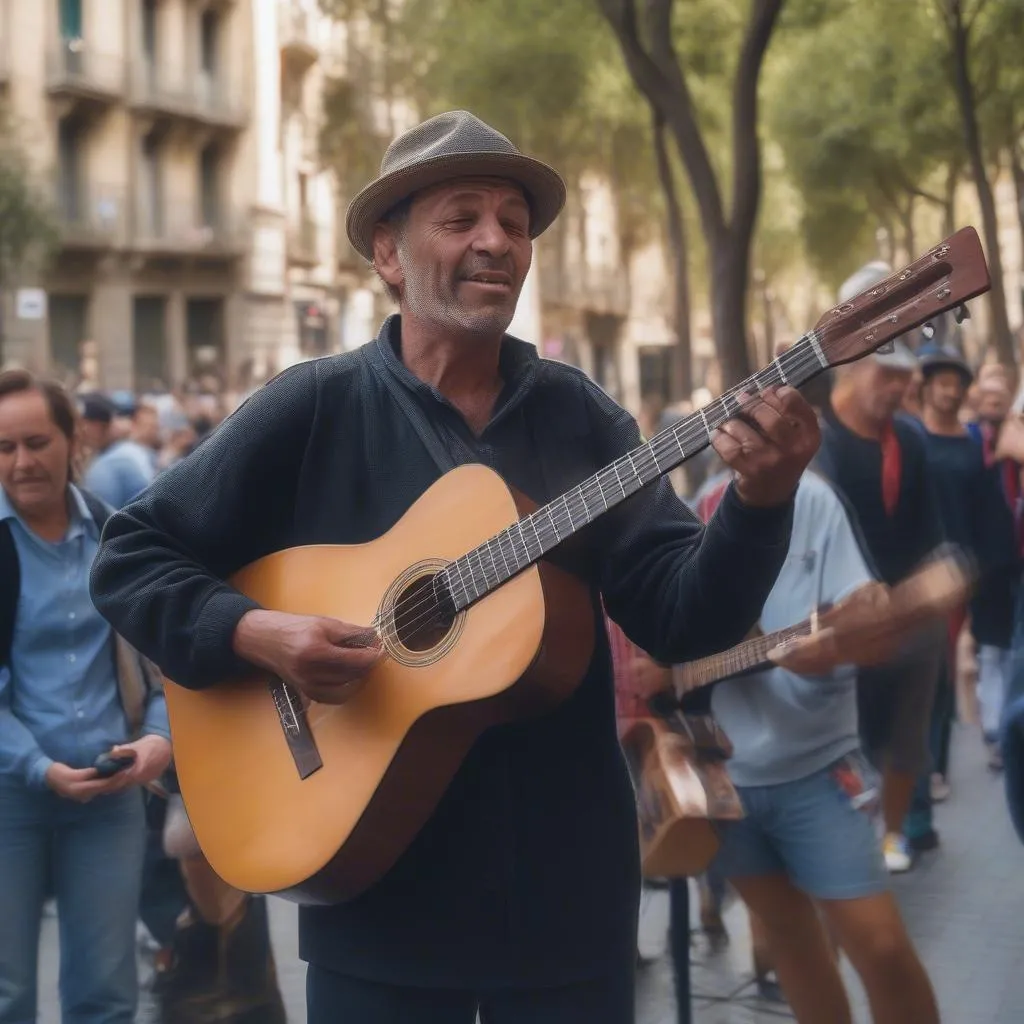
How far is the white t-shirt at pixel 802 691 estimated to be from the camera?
4.54 metres

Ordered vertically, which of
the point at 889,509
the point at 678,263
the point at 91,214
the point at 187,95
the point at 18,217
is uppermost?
the point at 187,95

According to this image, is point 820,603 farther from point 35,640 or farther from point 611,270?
point 611,270

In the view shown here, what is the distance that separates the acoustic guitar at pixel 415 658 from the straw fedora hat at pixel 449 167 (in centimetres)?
49

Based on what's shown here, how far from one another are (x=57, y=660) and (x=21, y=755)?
0.27 meters

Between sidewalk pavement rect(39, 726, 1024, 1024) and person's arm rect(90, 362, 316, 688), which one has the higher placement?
person's arm rect(90, 362, 316, 688)

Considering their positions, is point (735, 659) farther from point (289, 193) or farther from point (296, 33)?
point (289, 193)

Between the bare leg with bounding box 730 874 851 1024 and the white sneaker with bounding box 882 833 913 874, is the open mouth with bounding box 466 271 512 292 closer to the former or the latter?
the bare leg with bounding box 730 874 851 1024

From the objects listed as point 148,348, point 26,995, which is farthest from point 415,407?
point 148,348

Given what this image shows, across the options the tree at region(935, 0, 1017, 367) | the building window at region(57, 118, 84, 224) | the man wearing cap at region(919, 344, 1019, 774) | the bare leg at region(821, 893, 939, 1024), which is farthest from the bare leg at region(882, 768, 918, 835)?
the building window at region(57, 118, 84, 224)

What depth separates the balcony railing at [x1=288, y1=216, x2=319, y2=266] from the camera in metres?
45.4

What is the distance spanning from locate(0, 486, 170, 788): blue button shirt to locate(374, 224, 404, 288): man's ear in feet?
5.31

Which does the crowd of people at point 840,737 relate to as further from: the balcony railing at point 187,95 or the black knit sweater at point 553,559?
the balcony railing at point 187,95

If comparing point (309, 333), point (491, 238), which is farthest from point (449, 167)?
point (309, 333)

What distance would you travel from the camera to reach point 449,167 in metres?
2.91
